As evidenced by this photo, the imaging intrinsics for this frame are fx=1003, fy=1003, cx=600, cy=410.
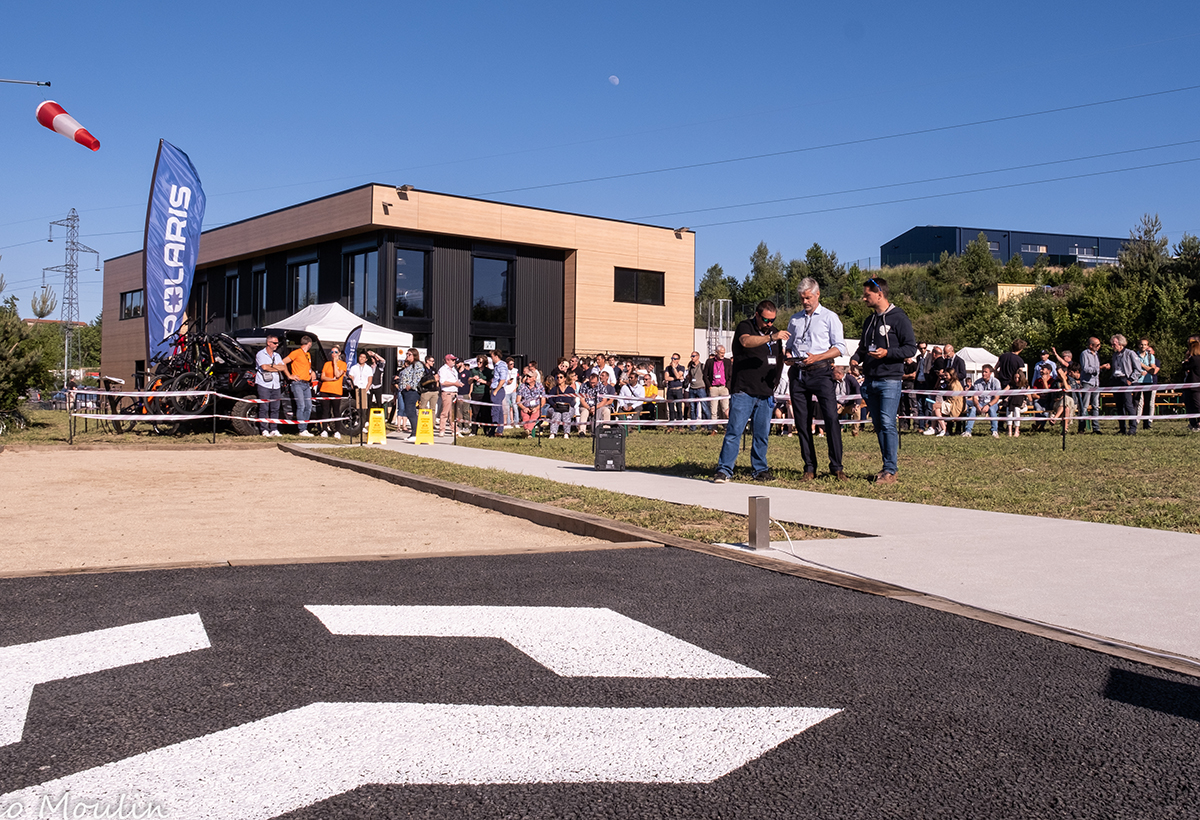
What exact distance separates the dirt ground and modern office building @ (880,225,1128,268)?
95.6 meters

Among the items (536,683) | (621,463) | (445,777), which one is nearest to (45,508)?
(621,463)

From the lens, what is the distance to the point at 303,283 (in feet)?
130

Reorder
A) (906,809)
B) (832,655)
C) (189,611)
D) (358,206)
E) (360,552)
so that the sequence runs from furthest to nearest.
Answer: (358,206) → (360,552) → (189,611) → (832,655) → (906,809)

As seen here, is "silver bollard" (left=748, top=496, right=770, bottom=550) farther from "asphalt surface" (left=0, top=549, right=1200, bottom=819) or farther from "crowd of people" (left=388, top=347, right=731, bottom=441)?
"crowd of people" (left=388, top=347, right=731, bottom=441)

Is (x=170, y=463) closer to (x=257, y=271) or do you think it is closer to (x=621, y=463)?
(x=621, y=463)

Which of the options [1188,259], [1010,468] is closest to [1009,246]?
[1188,259]

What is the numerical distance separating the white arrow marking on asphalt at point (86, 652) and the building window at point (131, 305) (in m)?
52.6

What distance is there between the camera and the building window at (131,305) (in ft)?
172

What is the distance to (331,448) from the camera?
16484mm

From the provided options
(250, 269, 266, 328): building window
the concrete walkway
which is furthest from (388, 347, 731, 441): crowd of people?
(250, 269, 266, 328): building window

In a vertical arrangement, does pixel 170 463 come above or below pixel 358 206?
below

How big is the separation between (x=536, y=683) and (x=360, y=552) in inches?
128

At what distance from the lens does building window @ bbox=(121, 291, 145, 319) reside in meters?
52.3

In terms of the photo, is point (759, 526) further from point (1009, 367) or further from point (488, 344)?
point (488, 344)
